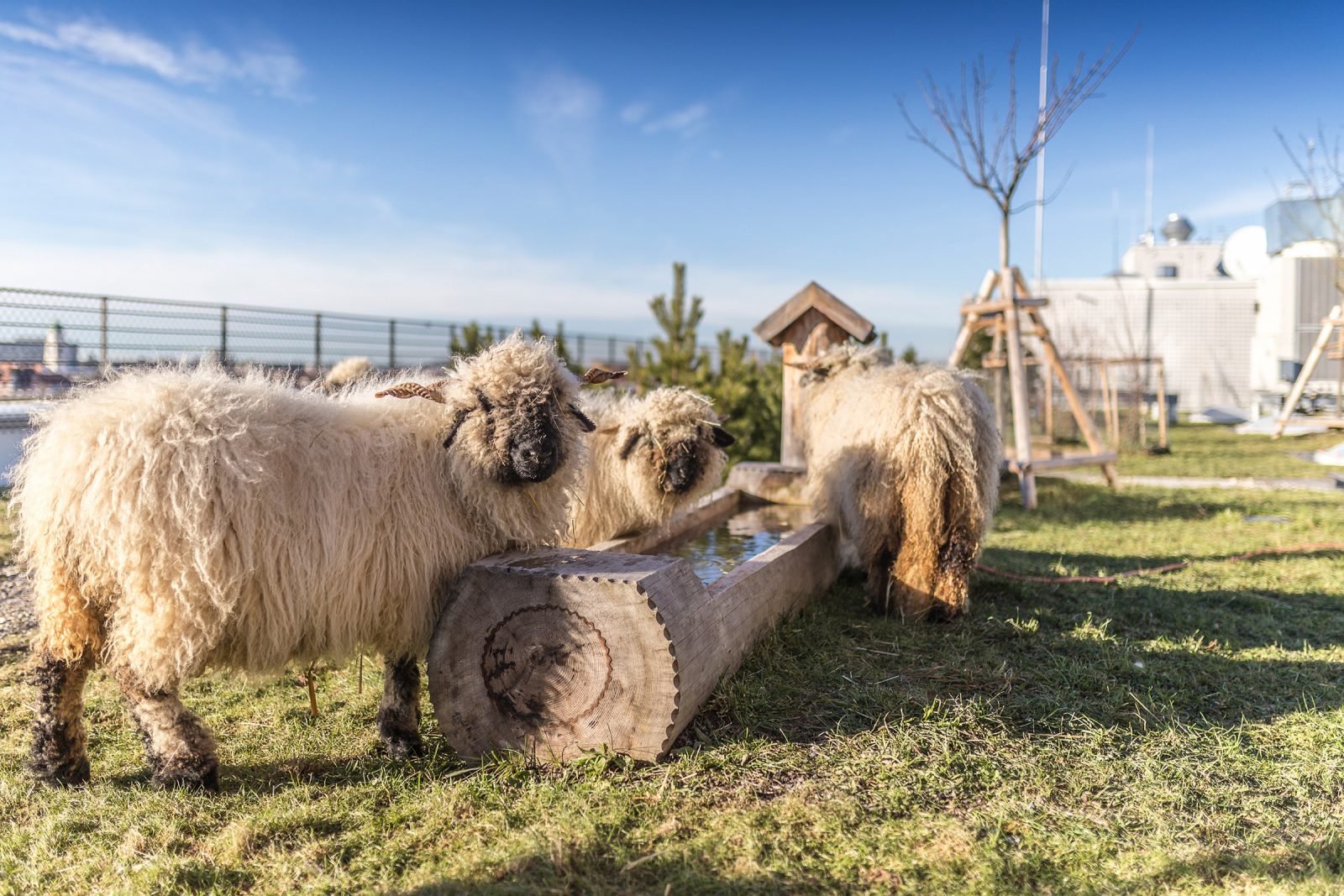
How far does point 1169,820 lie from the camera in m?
3.29

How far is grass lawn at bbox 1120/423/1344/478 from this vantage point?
15.7 m

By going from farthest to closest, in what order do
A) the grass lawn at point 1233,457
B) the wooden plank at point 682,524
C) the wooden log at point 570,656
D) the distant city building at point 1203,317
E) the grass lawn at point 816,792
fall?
the distant city building at point 1203,317 < the grass lawn at point 1233,457 < the wooden plank at point 682,524 < the wooden log at point 570,656 < the grass lawn at point 816,792

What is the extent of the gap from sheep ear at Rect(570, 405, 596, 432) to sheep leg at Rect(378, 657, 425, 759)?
1.30 m

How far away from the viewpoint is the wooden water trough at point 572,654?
3.55 metres

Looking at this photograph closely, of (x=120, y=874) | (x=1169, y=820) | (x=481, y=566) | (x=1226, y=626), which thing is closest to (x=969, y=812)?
(x=1169, y=820)

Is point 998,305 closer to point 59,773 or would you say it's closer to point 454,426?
point 454,426

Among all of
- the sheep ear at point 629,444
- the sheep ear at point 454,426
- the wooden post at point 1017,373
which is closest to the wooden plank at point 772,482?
the sheep ear at point 629,444

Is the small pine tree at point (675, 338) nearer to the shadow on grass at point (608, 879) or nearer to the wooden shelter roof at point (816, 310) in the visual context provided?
the wooden shelter roof at point (816, 310)

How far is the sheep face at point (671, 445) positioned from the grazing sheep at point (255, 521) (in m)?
1.78

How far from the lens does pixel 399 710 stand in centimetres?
404

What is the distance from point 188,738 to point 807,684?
2.75 m

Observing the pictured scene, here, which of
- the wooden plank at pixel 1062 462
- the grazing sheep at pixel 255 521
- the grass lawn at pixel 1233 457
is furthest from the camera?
the grass lawn at pixel 1233 457

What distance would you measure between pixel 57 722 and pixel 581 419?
2.50 m

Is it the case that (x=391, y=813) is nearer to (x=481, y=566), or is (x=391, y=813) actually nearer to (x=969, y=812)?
(x=481, y=566)
